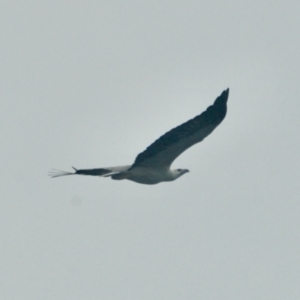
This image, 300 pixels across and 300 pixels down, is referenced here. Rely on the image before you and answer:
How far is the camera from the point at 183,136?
45844mm

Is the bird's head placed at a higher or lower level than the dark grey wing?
lower

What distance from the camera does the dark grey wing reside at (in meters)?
45.3

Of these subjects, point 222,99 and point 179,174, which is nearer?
point 222,99

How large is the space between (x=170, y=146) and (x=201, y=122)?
154 cm

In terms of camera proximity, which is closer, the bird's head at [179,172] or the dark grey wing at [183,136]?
the dark grey wing at [183,136]

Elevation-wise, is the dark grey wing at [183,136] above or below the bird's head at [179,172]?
above

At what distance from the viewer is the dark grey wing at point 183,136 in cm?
4531

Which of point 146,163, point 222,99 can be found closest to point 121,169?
point 146,163

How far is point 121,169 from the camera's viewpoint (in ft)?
155

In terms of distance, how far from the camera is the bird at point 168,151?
45.3 m

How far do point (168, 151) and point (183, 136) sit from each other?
1.00 metres

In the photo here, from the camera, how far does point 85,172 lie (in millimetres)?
47469

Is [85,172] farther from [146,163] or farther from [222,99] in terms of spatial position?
[222,99]

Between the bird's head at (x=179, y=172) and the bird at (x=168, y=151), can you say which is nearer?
the bird at (x=168, y=151)
